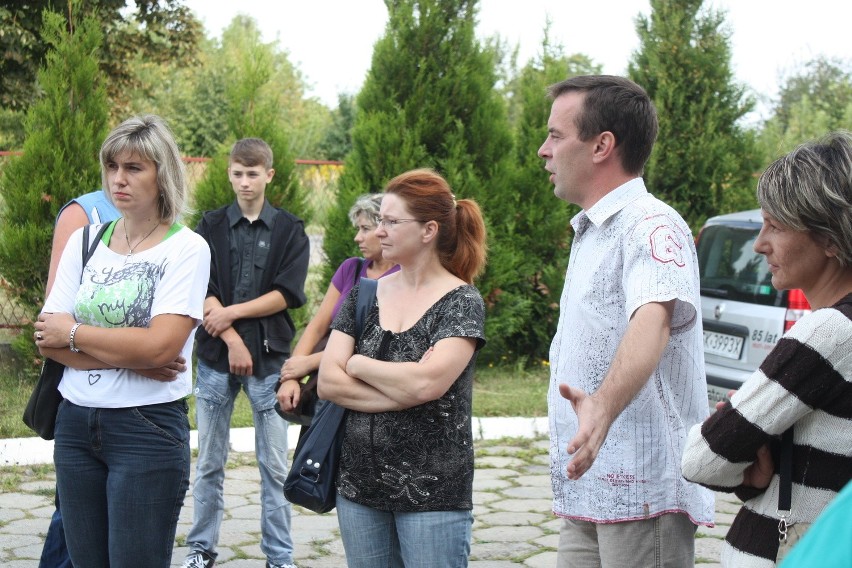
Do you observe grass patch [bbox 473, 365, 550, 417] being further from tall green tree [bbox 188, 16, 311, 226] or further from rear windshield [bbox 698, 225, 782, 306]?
tall green tree [bbox 188, 16, 311, 226]

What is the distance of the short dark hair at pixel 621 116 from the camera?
2951mm

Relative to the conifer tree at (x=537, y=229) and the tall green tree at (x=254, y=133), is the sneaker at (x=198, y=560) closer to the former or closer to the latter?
the tall green tree at (x=254, y=133)

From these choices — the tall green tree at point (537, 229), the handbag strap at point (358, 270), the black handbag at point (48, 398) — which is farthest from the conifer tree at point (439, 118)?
the black handbag at point (48, 398)

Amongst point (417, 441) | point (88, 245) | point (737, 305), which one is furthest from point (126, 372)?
point (737, 305)

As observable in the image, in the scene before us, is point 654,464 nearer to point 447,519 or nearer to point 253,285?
point 447,519

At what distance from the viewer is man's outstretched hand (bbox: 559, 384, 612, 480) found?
99.1 inches

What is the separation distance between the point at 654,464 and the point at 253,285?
3.17 m

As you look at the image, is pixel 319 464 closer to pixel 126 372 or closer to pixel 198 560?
pixel 126 372

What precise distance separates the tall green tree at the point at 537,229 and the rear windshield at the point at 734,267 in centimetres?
242

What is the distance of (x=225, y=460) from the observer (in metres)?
5.29

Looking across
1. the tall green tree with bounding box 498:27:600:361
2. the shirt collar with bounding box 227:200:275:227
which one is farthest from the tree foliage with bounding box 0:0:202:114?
the shirt collar with bounding box 227:200:275:227

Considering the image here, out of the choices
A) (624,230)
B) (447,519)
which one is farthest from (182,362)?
(624,230)

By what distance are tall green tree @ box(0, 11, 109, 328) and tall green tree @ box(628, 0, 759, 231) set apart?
666 cm

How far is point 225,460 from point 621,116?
10.5 feet
